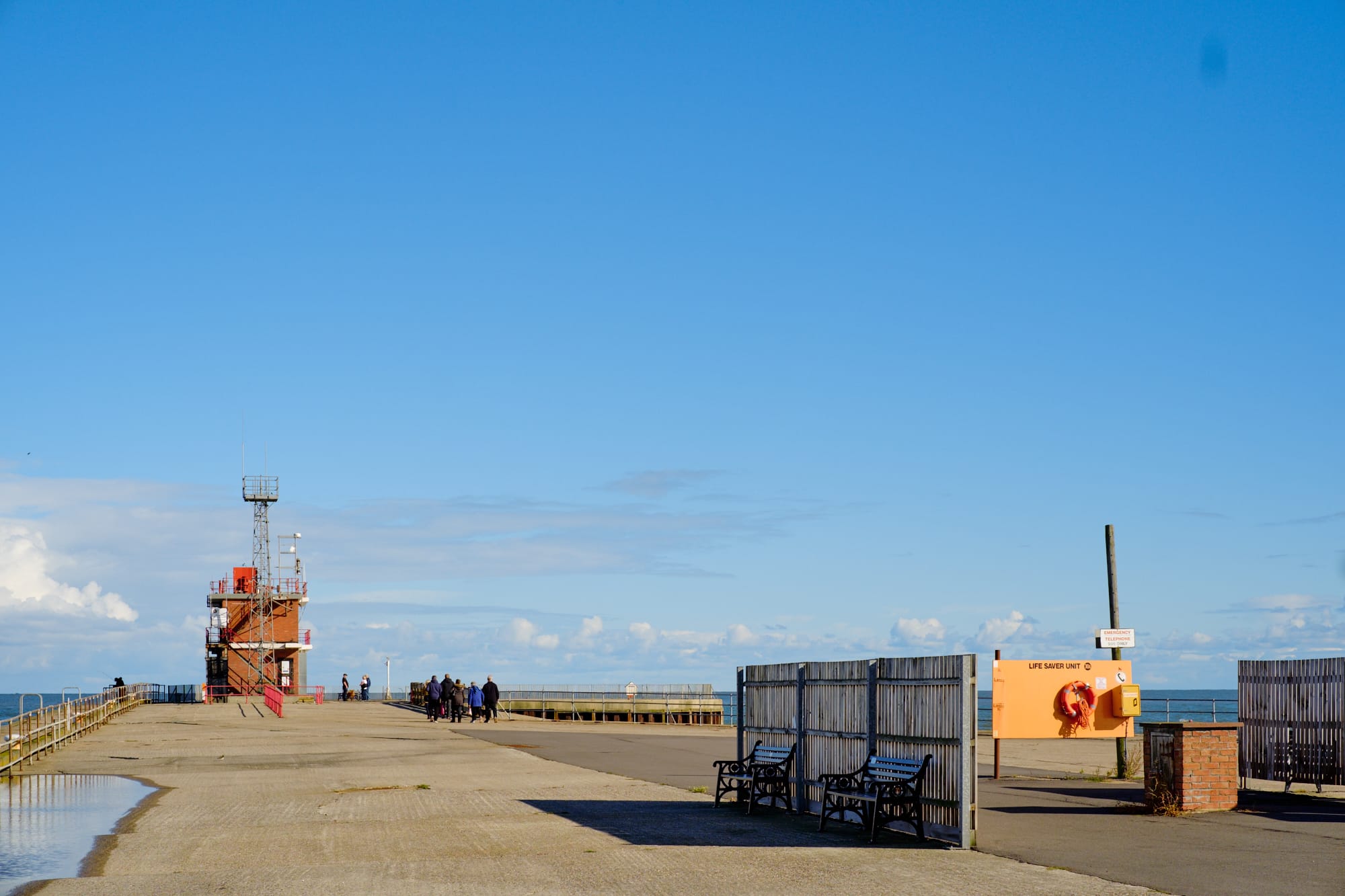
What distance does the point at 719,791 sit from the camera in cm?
1767

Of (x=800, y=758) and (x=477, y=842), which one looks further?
(x=800, y=758)

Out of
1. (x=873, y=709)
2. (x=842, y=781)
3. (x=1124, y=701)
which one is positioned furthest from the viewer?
(x=1124, y=701)

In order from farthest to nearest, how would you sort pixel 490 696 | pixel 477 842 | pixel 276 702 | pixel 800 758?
pixel 276 702
pixel 490 696
pixel 800 758
pixel 477 842

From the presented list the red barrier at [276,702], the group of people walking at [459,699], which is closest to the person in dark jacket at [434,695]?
the group of people walking at [459,699]

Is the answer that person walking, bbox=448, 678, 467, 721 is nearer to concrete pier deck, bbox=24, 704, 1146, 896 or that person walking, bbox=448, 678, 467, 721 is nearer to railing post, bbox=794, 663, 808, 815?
concrete pier deck, bbox=24, 704, 1146, 896

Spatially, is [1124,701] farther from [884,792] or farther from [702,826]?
[702,826]

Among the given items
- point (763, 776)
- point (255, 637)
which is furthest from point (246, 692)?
point (763, 776)

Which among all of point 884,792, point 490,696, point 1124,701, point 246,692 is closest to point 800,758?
point 884,792

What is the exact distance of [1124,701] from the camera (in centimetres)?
2247

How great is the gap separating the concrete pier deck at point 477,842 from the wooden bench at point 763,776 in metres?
0.43

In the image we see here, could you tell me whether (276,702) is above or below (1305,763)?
below

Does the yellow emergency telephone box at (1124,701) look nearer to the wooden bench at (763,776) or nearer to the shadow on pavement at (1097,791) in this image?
the shadow on pavement at (1097,791)

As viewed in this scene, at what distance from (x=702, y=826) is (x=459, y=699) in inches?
1192

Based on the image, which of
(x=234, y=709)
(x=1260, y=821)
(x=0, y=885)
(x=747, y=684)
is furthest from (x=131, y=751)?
(x=234, y=709)
